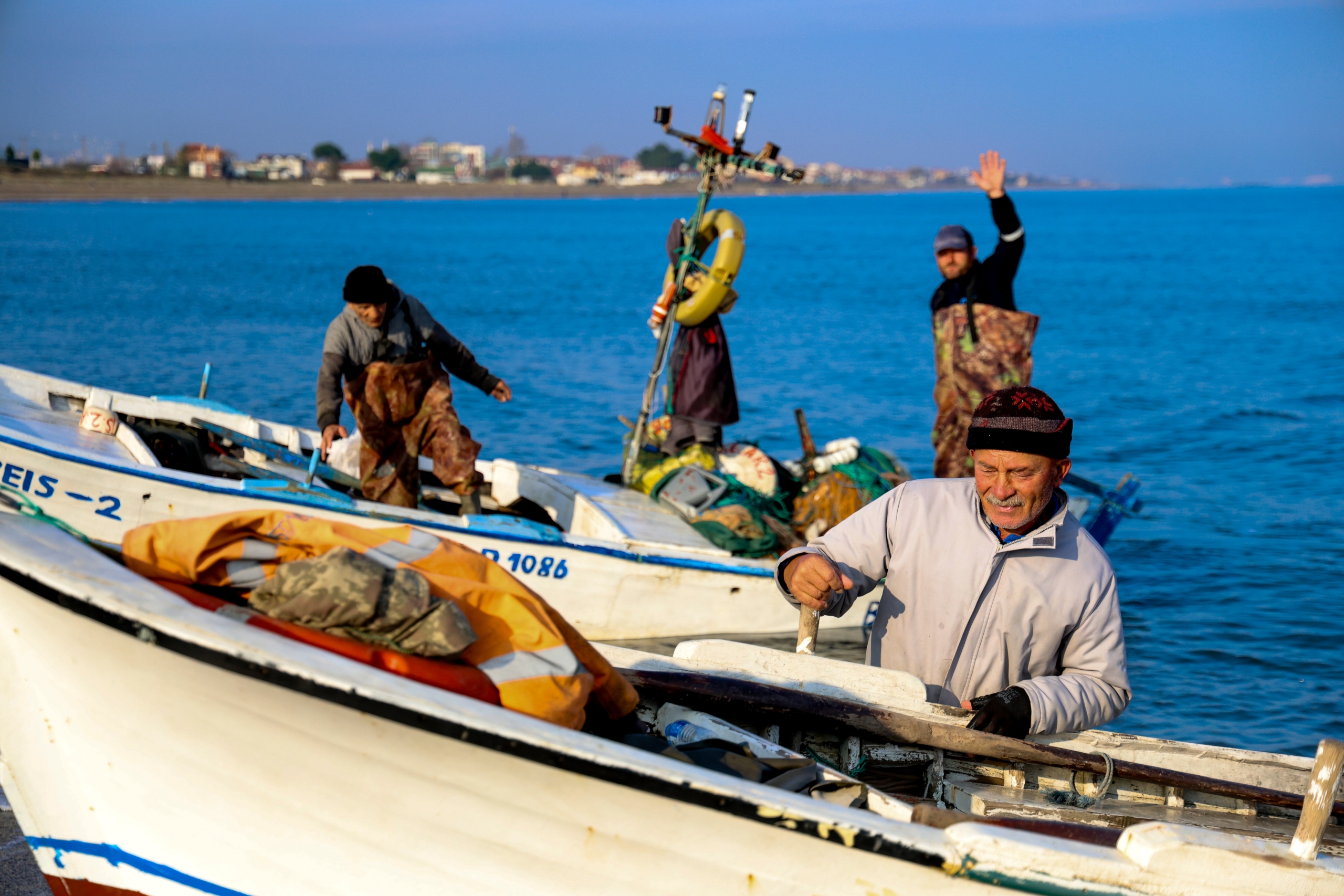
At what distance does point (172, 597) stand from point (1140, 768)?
3.12 m

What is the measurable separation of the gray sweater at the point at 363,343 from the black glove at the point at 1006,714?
15.3ft

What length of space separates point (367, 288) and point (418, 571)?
4.57 meters

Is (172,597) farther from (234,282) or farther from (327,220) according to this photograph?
(327,220)

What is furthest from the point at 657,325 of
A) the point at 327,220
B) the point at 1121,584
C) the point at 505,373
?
the point at 327,220

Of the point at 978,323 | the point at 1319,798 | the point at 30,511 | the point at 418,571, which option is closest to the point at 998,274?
the point at 978,323

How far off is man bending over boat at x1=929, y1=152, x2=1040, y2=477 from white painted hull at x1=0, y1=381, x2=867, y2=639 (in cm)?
181

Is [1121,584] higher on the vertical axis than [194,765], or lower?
lower

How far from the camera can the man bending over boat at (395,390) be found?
23.6 feet

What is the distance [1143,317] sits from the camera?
3906 cm

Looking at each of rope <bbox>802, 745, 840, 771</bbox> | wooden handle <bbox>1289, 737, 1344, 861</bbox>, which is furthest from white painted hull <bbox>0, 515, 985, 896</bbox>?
rope <bbox>802, 745, 840, 771</bbox>

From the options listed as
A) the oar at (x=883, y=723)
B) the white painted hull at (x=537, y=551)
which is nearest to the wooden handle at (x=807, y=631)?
the oar at (x=883, y=723)

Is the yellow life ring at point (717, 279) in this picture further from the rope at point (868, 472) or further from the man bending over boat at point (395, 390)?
the man bending over boat at point (395, 390)

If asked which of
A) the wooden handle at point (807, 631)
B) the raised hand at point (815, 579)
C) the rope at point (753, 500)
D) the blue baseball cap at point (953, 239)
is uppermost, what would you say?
the blue baseball cap at point (953, 239)

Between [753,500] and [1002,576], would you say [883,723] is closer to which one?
[1002,576]
